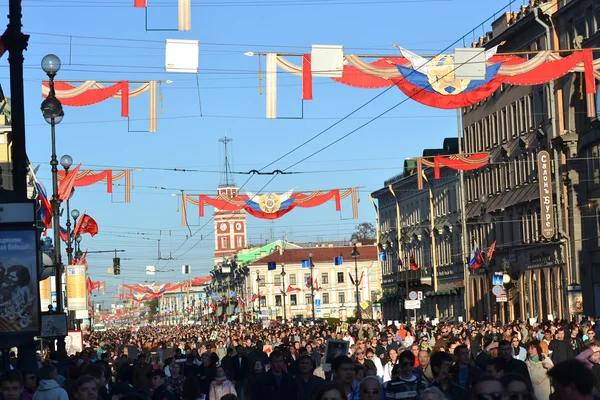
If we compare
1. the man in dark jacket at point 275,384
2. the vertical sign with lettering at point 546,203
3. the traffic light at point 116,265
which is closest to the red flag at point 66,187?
the man in dark jacket at point 275,384

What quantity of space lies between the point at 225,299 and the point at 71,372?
551ft

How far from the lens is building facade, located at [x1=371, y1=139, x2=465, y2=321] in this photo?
8000 centimetres

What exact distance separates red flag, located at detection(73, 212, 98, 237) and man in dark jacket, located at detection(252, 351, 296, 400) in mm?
35565

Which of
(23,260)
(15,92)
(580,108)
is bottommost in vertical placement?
(23,260)

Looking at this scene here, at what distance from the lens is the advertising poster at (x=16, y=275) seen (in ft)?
53.2

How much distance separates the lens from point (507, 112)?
6519 centimetres

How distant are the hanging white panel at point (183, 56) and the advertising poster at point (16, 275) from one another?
849 cm

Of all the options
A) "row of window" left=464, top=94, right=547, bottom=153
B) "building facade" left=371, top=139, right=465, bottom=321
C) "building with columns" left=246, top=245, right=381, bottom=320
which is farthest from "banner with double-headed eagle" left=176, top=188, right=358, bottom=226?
"building with columns" left=246, top=245, right=381, bottom=320

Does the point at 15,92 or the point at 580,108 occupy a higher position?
the point at 580,108

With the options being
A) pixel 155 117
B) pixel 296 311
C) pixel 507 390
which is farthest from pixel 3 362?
pixel 296 311

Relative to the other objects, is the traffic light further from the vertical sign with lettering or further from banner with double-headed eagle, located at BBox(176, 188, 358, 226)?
the vertical sign with lettering

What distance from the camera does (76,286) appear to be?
37.9 meters

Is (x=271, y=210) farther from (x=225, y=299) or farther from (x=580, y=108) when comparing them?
(x=225, y=299)

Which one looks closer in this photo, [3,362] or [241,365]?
[3,362]
